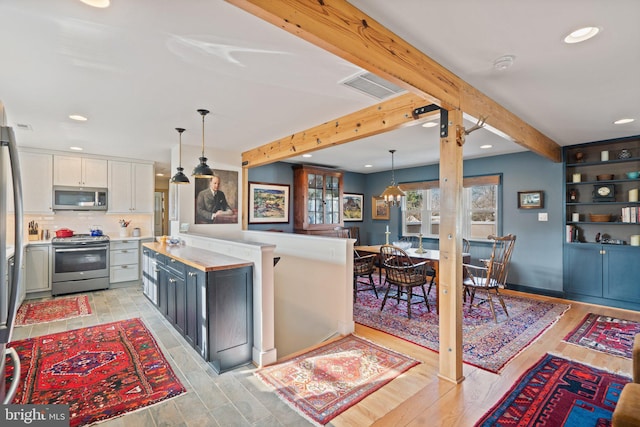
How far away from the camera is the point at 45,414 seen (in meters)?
1.87

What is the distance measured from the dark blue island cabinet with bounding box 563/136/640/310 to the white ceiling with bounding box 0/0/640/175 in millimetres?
842

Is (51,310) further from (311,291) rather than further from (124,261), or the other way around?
(311,291)

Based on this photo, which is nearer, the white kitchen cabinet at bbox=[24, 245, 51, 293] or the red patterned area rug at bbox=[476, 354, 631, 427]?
the red patterned area rug at bbox=[476, 354, 631, 427]

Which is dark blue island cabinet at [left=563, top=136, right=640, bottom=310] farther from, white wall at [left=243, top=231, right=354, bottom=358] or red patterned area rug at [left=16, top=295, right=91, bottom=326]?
red patterned area rug at [left=16, top=295, right=91, bottom=326]

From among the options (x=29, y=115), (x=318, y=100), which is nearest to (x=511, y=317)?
(x=318, y=100)

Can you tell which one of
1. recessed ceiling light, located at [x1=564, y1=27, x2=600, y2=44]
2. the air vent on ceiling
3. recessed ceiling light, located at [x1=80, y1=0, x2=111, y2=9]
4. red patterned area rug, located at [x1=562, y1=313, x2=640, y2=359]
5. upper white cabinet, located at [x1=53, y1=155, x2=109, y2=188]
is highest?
recessed ceiling light, located at [x1=80, y1=0, x2=111, y2=9]

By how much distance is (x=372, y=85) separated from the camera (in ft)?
8.27

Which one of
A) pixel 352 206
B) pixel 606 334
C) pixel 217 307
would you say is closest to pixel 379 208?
pixel 352 206

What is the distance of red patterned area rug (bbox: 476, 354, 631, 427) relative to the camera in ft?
6.52

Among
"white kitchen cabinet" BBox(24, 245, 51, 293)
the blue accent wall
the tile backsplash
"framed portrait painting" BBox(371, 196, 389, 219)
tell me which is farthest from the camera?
"framed portrait painting" BBox(371, 196, 389, 219)

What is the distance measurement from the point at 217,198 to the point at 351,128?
9.10 ft

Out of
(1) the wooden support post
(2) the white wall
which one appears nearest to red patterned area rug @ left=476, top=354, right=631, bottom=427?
(1) the wooden support post

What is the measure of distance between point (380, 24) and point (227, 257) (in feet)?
8.22

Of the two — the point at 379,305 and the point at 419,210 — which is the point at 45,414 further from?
the point at 419,210
